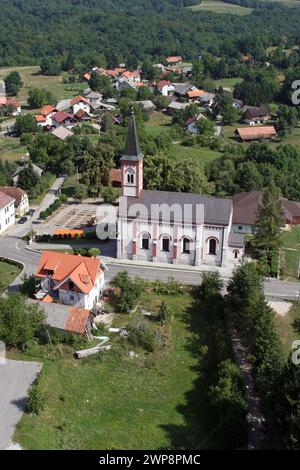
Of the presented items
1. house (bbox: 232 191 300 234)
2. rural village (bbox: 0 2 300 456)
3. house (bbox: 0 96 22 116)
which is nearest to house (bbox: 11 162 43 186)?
rural village (bbox: 0 2 300 456)

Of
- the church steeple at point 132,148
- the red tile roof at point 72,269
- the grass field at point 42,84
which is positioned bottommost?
the grass field at point 42,84

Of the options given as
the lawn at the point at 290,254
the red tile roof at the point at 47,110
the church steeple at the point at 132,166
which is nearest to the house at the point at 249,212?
the lawn at the point at 290,254

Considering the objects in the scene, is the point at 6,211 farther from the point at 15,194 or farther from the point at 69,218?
the point at 69,218

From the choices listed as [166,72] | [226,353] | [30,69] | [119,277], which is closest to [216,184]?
[119,277]

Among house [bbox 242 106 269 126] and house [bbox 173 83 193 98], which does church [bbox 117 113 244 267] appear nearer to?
house [bbox 242 106 269 126]

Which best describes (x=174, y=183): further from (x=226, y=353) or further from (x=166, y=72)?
(x=166, y=72)

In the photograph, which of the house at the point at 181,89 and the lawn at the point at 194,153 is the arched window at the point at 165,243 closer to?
the lawn at the point at 194,153

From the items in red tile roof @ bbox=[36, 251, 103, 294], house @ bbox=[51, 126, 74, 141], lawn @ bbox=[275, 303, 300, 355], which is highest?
red tile roof @ bbox=[36, 251, 103, 294]
